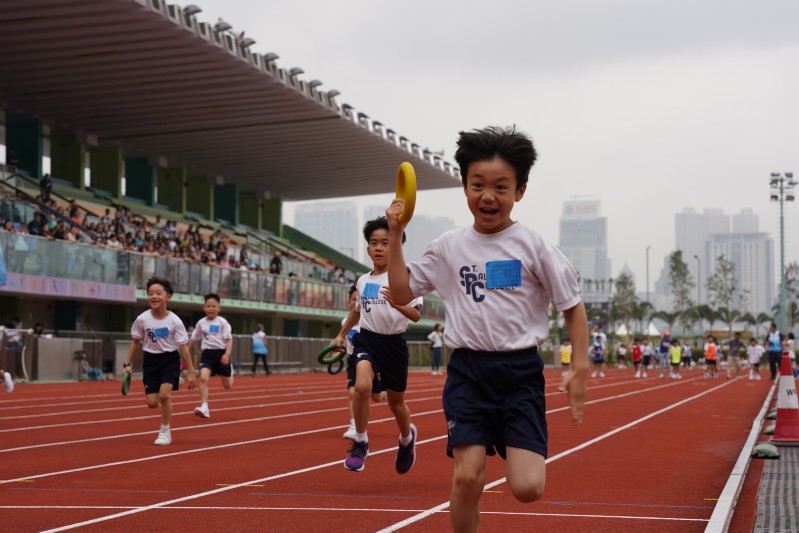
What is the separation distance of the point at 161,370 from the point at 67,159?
3601 centimetres

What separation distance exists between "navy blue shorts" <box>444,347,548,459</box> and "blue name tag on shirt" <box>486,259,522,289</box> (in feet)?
0.97

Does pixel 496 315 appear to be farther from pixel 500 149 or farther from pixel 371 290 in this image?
pixel 371 290

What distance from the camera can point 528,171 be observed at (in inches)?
210

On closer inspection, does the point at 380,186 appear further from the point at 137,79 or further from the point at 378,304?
the point at 378,304

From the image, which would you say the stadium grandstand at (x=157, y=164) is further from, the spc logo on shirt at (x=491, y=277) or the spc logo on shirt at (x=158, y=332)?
the spc logo on shirt at (x=491, y=277)

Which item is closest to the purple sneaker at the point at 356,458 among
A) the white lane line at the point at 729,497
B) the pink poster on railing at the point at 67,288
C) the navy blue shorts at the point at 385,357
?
the navy blue shorts at the point at 385,357

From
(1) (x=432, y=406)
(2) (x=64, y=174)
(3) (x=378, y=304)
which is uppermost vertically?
(2) (x=64, y=174)

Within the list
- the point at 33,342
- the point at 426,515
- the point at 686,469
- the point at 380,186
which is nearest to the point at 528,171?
the point at 426,515

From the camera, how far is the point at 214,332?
16.2 metres

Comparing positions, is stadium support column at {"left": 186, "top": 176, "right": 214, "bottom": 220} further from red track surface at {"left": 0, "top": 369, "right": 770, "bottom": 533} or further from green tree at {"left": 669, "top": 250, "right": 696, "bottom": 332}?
green tree at {"left": 669, "top": 250, "right": 696, "bottom": 332}

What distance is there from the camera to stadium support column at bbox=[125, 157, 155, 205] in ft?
170

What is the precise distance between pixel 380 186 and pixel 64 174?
22345 millimetres

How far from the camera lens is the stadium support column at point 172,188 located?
54.1 metres

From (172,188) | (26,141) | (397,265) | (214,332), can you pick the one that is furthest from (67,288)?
(397,265)
